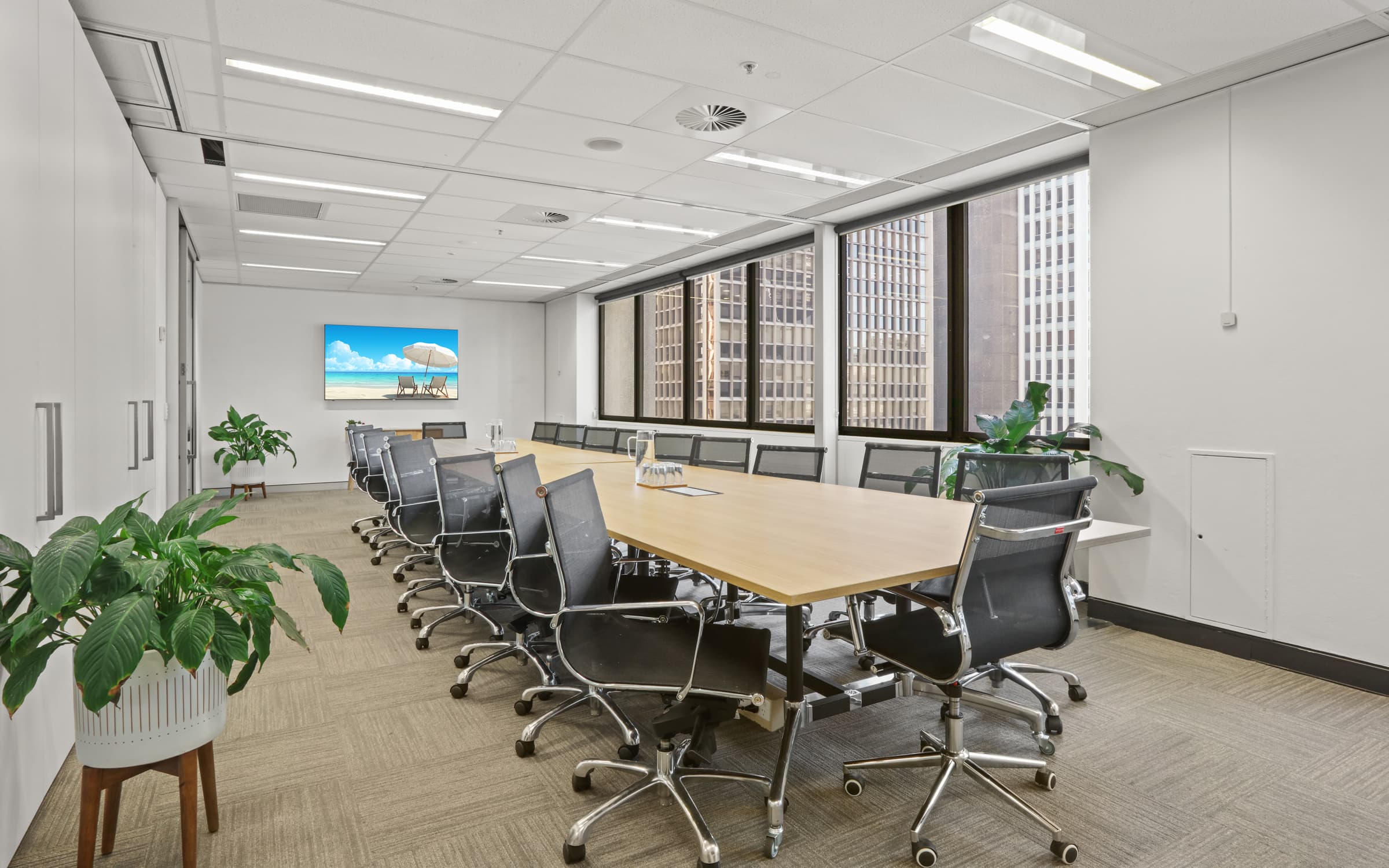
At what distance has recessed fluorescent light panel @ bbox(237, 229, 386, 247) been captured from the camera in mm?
6711

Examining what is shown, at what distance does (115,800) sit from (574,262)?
6.78 m

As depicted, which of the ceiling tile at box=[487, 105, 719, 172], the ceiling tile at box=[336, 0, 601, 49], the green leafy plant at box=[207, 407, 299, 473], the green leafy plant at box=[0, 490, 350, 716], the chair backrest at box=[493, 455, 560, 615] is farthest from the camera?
the green leafy plant at box=[207, 407, 299, 473]

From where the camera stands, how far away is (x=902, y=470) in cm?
414

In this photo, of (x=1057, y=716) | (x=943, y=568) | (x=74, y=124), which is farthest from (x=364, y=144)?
(x=1057, y=716)

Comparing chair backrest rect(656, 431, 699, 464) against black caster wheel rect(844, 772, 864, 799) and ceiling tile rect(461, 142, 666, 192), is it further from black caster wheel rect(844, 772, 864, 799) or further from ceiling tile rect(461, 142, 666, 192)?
black caster wheel rect(844, 772, 864, 799)

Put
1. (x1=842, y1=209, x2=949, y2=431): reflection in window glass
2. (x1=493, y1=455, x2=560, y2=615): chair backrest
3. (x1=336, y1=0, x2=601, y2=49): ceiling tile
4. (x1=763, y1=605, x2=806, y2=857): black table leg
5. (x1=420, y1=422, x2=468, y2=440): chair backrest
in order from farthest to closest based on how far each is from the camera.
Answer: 1. (x1=420, y1=422, x2=468, y2=440): chair backrest
2. (x1=842, y1=209, x2=949, y2=431): reflection in window glass
3. (x1=336, y1=0, x2=601, y2=49): ceiling tile
4. (x1=493, y1=455, x2=560, y2=615): chair backrest
5. (x1=763, y1=605, x2=806, y2=857): black table leg

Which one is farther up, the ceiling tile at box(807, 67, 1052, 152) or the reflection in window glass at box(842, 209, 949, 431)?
the ceiling tile at box(807, 67, 1052, 152)

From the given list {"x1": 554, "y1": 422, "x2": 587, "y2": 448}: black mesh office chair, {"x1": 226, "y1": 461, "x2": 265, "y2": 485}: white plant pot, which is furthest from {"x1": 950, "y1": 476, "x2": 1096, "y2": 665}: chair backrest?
{"x1": 226, "y1": 461, "x2": 265, "y2": 485}: white plant pot

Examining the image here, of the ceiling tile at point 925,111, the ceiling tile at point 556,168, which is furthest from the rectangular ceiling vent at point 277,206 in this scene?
the ceiling tile at point 925,111

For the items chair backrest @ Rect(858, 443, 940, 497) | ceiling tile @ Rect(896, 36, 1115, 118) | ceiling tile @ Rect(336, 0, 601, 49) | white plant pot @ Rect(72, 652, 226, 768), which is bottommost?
white plant pot @ Rect(72, 652, 226, 768)

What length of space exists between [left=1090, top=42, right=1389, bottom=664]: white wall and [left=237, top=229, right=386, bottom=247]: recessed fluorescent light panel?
598cm

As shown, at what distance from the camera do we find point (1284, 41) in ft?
10.4

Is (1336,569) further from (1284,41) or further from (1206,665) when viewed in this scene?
(1284,41)

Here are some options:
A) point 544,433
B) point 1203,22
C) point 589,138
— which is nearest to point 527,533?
point 589,138
